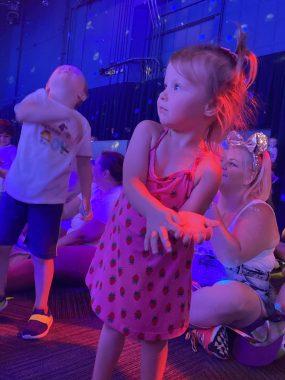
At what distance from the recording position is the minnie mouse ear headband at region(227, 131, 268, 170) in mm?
1532

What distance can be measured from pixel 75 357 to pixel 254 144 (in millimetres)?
1051

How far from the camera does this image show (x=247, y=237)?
4.60ft

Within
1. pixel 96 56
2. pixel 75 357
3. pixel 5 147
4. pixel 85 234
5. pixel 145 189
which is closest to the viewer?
pixel 145 189

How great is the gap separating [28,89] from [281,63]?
591cm

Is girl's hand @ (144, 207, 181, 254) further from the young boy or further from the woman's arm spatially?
the woman's arm

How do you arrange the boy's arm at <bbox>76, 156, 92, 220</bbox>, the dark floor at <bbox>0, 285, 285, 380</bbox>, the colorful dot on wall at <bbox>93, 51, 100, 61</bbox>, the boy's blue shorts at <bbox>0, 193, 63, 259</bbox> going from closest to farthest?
the dark floor at <bbox>0, 285, 285, 380</bbox> < the boy's blue shorts at <bbox>0, 193, 63, 259</bbox> < the boy's arm at <bbox>76, 156, 92, 220</bbox> < the colorful dot on wall at <bbox>93, 51, 100, 61</bbox>

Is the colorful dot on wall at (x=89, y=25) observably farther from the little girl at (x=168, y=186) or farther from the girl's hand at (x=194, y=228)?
the girl's hand at (x=194, y=228)

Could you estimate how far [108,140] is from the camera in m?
6.25

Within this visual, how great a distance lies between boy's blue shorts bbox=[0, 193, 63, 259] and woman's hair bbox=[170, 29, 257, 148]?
823mm

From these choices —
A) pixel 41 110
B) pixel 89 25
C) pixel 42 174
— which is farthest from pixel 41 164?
pixel 89 25

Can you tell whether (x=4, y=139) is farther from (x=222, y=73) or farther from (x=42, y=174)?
(x=222, y=73)

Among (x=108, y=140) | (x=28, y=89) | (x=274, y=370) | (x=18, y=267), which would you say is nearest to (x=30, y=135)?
(x=18, y=267)

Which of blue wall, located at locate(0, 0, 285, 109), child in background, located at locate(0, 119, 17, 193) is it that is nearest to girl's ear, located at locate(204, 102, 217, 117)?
child in background, located at locate(0, 119, 17, 193)

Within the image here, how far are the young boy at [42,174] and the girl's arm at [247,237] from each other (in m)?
0.62
